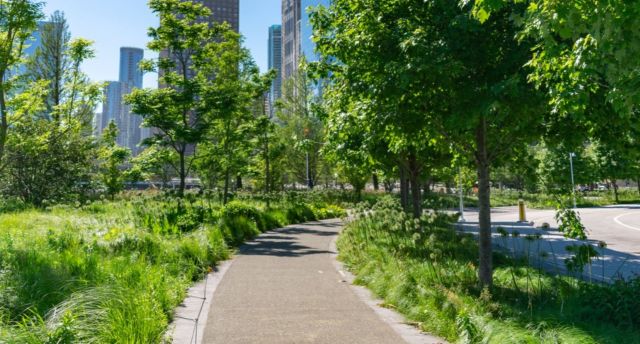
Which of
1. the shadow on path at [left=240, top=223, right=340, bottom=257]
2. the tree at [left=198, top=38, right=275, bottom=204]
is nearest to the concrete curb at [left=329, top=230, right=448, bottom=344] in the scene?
the shadow on path at [left=240, top=223, right=340, bottom=257]

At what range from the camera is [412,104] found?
6.93 m

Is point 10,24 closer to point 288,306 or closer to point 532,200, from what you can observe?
point 288,306

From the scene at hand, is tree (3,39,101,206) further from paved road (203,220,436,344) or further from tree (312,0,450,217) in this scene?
tree (312,0,450,217)

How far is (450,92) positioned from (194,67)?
14.1 m

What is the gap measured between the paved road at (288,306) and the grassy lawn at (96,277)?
73 cm

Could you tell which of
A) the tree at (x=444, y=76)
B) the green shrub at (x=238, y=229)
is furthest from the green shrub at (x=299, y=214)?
the tree at (x=444, y=76)

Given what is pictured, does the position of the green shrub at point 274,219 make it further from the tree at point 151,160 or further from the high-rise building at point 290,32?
the high-rise building at point 290,32

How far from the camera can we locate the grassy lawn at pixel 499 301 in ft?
16.0

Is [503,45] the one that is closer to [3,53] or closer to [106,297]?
[106,297]

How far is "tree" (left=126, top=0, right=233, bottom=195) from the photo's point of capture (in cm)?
1644

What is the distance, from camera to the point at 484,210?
23.4 ft

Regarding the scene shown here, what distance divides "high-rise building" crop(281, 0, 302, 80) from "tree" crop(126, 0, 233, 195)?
5211 inches

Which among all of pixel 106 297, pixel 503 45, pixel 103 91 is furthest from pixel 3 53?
pixel 103 91

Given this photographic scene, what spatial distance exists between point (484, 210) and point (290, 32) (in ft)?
536
